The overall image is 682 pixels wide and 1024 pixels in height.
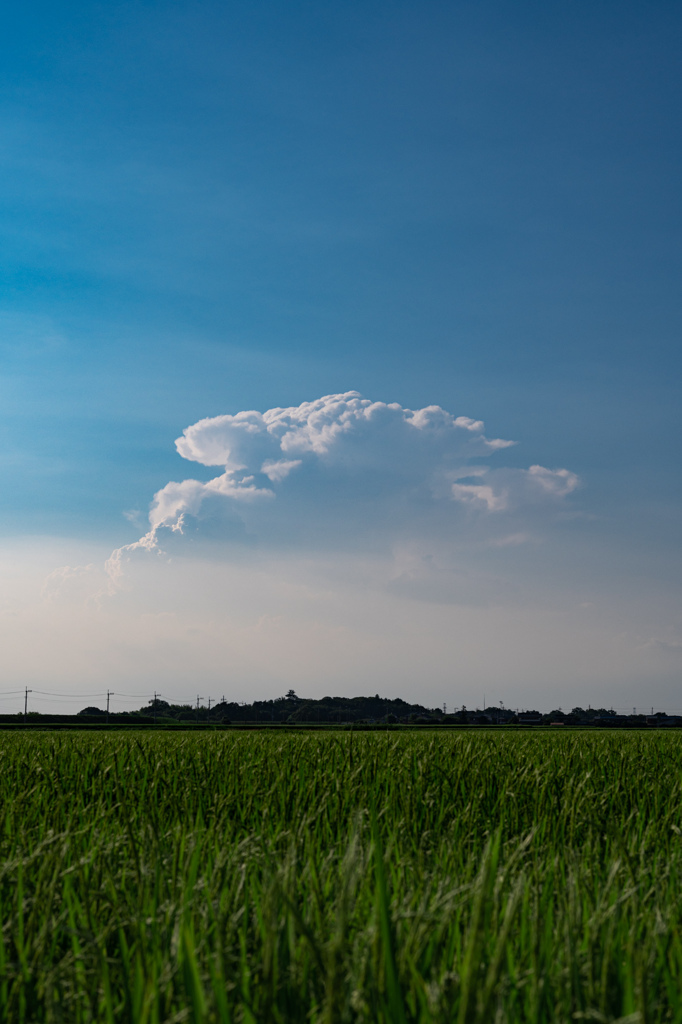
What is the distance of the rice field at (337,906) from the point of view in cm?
158

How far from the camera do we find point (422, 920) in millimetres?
1888

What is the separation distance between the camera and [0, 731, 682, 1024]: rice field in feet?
5.20

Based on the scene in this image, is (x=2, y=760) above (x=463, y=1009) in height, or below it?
below

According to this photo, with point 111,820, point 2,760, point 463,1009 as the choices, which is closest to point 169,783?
point 111,820

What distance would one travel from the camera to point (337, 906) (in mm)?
2027

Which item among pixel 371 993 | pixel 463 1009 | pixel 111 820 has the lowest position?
pixel 111 820

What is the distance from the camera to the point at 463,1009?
3.83 feet

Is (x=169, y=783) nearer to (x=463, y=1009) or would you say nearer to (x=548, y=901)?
(x=548, y=901)

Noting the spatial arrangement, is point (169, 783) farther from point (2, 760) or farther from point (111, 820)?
point (2, 760)

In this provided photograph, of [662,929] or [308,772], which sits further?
[308,772]

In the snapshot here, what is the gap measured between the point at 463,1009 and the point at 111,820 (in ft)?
12.4

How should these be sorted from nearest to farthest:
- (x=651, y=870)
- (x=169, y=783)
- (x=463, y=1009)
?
(x=463, y=1009), (x=651, y=870), (x=169, y=783)

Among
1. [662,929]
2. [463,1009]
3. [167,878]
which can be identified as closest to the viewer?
[463,1009]

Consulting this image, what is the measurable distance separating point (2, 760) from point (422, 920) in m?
5.70
